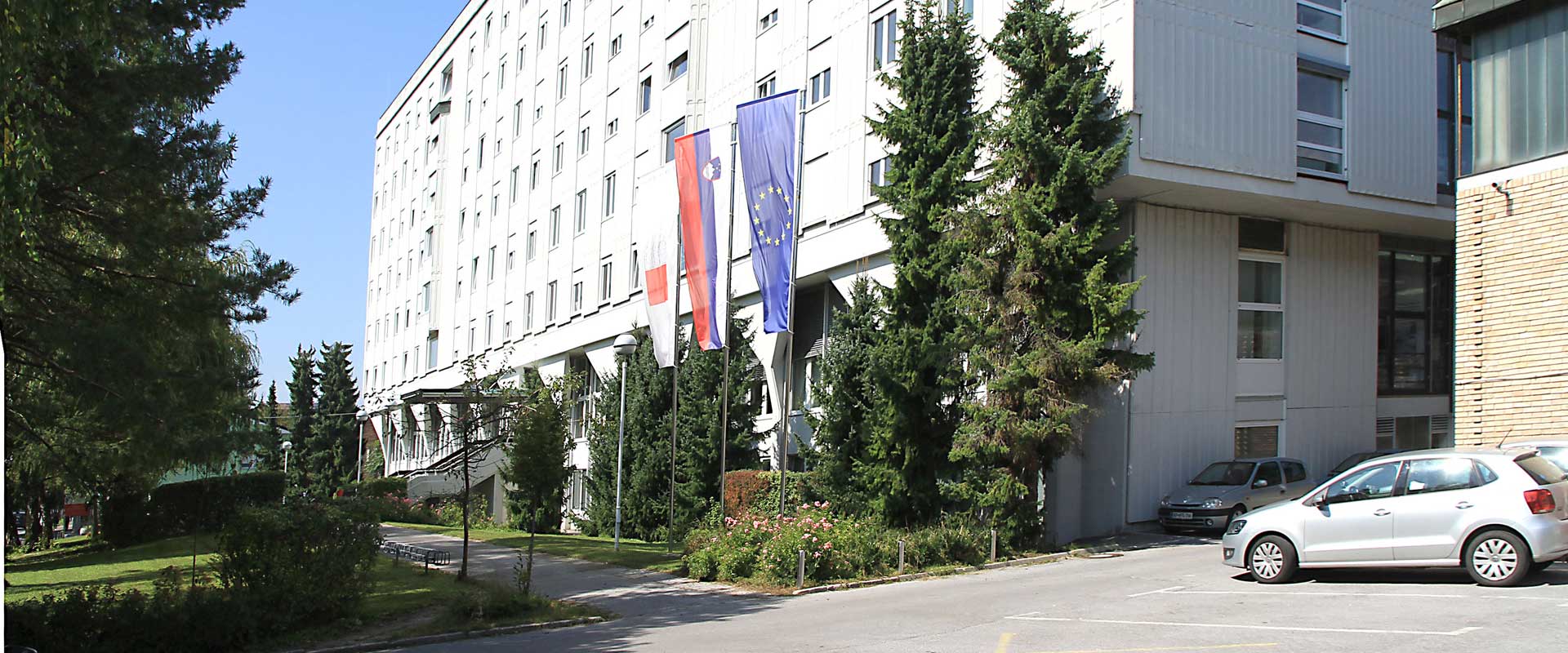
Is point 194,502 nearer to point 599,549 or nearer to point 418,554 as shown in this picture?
point 418,554

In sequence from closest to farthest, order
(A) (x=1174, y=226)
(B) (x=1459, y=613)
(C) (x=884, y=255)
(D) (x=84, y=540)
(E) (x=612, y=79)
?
(B) (x=1459, y=613) → (A) (x=1174, y=226) → (C) (x=884, y=255) → (D) (x=84, y=540) → (E) (x=612, y=79)

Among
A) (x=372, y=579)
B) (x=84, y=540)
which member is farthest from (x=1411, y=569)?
(x=84, y=540)

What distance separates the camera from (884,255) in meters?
28.4

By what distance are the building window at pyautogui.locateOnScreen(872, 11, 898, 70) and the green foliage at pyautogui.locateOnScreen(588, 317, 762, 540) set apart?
7.81 metres

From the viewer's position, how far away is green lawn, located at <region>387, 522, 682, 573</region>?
23.0m

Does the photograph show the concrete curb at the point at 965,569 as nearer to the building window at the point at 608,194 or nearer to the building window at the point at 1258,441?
the building window at the point at 1258,441

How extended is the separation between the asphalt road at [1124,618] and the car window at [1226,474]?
5921 mm

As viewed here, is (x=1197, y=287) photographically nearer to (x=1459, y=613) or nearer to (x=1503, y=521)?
(x=1503, y=521)

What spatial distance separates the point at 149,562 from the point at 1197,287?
79.7 ft

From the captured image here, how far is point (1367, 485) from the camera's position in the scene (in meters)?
13.8

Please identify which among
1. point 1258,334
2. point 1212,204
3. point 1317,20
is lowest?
point 1258,334

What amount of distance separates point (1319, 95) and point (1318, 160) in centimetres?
155

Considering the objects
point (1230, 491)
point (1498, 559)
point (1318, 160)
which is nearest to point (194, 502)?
point (1230, 491)

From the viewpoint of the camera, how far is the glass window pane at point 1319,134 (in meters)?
24.5
